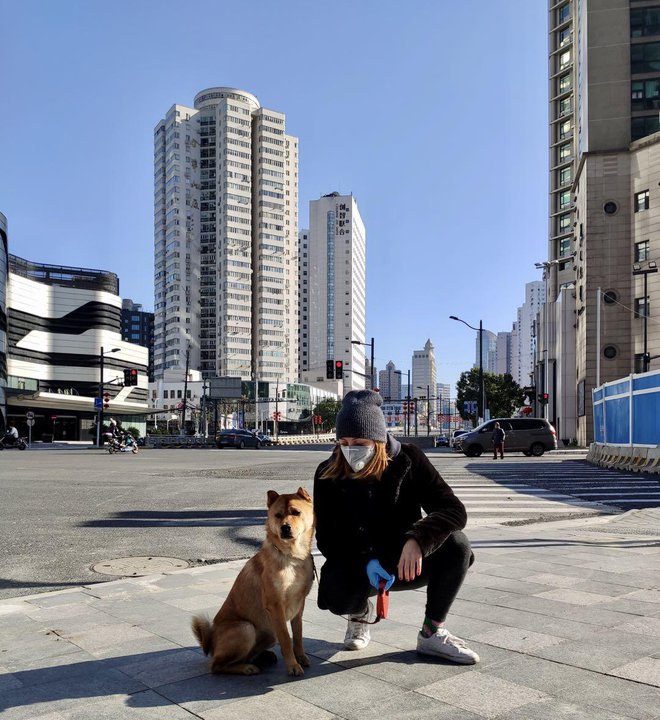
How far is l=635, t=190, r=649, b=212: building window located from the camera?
156ft

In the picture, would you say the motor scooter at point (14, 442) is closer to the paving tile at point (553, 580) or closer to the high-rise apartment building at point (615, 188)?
the high-rise apartment building at point (615, 188)

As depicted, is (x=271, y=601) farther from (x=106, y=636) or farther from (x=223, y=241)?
(x=223, y=241)

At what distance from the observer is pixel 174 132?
15250 centimetres

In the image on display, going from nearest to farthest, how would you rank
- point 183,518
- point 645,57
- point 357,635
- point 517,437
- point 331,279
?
point 357,635 → point 183,518 → point 517,437 → point 645,57 → point 331,279

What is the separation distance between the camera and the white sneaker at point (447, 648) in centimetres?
363

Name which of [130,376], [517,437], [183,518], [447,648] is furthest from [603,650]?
[130,376]

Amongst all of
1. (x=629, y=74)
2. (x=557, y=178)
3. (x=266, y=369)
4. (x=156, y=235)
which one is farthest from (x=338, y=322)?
(x=629, y=74)

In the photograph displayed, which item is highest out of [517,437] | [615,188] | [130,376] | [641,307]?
[615,188]

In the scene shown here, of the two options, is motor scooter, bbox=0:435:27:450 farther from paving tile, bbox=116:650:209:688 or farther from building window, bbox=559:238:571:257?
building window, bbox=559:238:571:257

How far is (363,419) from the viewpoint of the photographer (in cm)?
367

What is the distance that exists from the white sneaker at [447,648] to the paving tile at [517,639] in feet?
1.15

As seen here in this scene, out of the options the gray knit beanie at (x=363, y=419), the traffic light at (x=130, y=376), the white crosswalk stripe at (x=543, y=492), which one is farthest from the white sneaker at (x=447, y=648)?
the traffic light at (x=130, y=376)

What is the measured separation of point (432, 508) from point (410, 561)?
0.41 metres

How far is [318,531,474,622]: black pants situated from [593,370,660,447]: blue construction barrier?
19.0 metres
